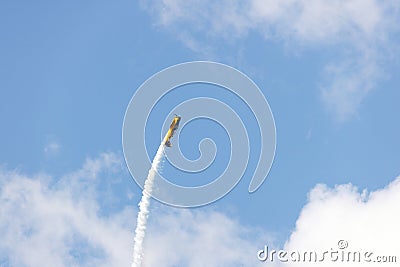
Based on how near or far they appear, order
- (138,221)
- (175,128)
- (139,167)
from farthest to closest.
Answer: (138,221)
(175,128)
(139,167)

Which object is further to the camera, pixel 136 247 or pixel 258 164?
pixel 136 247

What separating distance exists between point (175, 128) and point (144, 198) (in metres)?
22.3

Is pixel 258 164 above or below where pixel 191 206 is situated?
above

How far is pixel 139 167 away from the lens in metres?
118

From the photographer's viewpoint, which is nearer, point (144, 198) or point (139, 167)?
point (139, 167)

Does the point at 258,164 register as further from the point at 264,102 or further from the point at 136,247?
the point at 136,247

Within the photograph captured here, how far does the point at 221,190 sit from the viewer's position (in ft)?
343

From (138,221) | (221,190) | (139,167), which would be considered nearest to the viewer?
(221,190)

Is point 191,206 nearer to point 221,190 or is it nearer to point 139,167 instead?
point 221,190

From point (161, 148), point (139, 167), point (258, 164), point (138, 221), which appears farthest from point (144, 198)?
point (258, 164)

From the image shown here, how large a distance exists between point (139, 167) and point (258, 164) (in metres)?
26.5

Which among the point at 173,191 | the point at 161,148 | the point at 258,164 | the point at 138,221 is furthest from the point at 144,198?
the point at 258,164

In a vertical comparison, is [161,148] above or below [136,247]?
above

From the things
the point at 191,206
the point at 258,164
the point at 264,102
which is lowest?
the point at 191,206
